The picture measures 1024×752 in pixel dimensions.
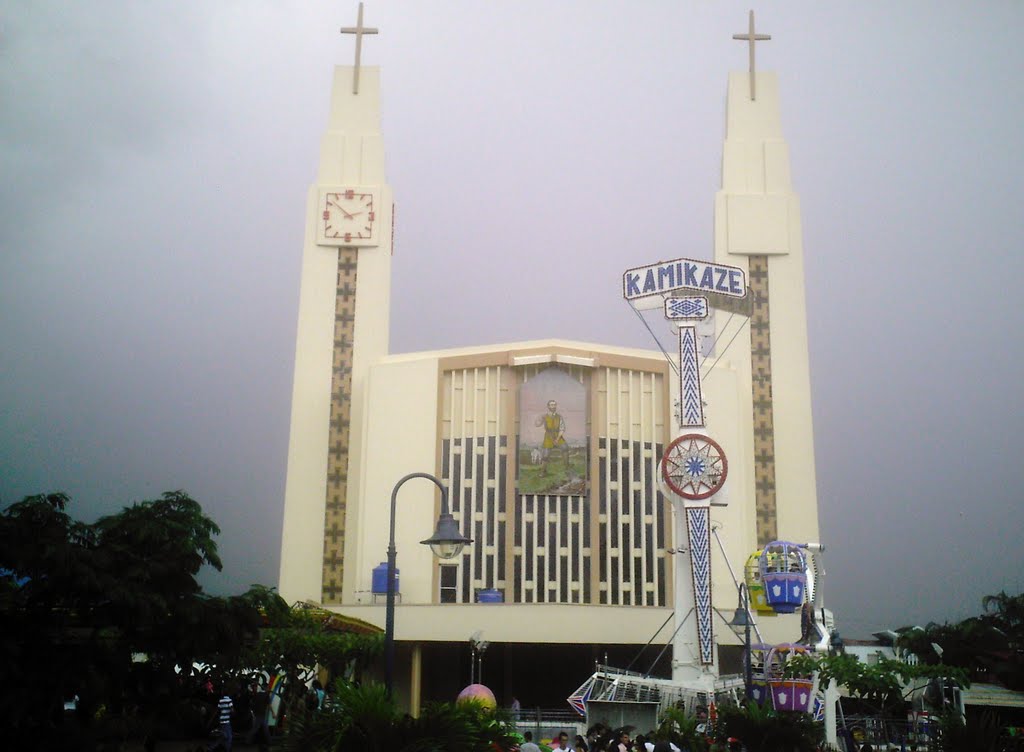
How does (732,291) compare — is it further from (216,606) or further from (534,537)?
(216,606)

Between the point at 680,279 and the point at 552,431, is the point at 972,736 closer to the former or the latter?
the point at 680,279

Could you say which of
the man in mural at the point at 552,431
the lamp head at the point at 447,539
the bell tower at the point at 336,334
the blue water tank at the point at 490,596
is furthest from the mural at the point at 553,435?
the lamp head at the point at 447,539

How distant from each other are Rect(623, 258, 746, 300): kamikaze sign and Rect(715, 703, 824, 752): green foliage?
62.9 ft

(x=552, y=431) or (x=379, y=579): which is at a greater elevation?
(x=552, y=431)

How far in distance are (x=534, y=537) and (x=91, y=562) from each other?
29220 mm

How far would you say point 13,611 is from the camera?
17656 millimetres

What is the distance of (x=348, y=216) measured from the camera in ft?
174

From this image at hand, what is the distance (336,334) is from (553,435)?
11002 millimetres

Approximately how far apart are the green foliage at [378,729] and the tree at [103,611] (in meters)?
3.74

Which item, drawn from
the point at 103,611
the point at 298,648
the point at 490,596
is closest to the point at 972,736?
the point at 103,611

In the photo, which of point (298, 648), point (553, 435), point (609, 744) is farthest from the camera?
point (553, 435)

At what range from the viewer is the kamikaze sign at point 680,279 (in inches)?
1467

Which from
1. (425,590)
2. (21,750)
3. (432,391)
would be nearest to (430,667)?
(425,590)

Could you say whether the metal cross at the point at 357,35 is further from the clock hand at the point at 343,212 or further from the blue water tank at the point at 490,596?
the blue water tank at the point at 490,596
